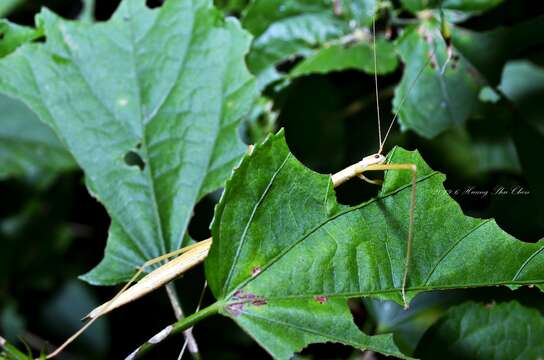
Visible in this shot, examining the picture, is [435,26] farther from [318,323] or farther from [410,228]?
[318,323]

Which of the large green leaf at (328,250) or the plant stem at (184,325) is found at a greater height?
the large green leaf at (328,250)

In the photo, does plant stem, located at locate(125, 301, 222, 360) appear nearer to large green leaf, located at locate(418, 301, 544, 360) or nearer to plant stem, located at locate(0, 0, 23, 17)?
large green leaf, located at locate(418, 301, 544, 360)

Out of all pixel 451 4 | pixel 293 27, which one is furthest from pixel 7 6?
pixel 451 4

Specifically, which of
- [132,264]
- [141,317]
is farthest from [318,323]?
[141,317]

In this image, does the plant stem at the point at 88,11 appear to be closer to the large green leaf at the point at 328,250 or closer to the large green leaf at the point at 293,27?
the large green leaf at the point at 293,27

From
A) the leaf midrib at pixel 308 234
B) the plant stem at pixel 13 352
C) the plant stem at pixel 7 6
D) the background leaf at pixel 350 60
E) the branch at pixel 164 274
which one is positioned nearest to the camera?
the plant stem at pixel 13 352

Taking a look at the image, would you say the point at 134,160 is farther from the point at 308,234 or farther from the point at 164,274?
the point at 308,234

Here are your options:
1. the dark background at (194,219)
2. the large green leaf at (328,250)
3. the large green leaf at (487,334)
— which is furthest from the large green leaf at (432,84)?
the large green leaf at (328,250)
